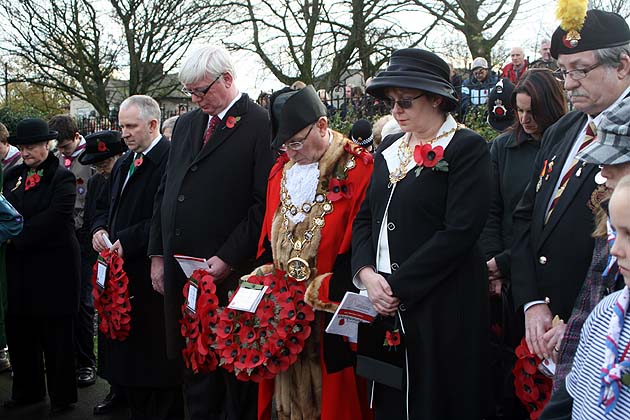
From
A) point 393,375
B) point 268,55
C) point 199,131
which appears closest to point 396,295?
point 393,375

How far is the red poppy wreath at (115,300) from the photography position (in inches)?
177

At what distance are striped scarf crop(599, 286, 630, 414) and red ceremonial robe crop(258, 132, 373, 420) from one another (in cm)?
158

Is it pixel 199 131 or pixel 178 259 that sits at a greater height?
pixel 199 131

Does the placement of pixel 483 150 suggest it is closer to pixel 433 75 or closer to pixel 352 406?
pixel 433 75

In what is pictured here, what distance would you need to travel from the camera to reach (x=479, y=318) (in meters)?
3.05

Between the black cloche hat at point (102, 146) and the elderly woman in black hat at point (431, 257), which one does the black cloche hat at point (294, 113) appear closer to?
the elderly woman in black hat at point (431, 257)

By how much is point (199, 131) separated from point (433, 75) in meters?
1.68

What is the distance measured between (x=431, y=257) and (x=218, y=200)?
1.56 metres

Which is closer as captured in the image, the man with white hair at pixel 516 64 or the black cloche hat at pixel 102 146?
the black cloche hat at pixel 102 146

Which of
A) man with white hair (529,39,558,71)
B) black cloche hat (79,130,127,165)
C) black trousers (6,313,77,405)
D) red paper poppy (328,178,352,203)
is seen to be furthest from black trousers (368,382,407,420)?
man with white hair (529,39,558,71)

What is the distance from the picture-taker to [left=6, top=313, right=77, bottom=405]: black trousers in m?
5.09

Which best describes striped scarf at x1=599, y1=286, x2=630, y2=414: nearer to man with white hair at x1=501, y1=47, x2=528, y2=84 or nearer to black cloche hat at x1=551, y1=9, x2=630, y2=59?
black cloche hat at x1=551, y1=9, x2=630, y2=59

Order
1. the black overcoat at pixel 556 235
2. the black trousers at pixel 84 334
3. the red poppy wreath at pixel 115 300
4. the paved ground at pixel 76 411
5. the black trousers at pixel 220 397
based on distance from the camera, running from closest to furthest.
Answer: the black overcoat at pixel 556 235, the black trousers at pixel 220 397, the red poppy wreath at pixel 115 300, the paved ground at pixel 76 411, the black trousers at pixel 84 334

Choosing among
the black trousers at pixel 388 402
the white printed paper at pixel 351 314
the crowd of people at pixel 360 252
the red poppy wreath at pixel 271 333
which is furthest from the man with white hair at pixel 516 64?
the black trousers at pixel 388 402
